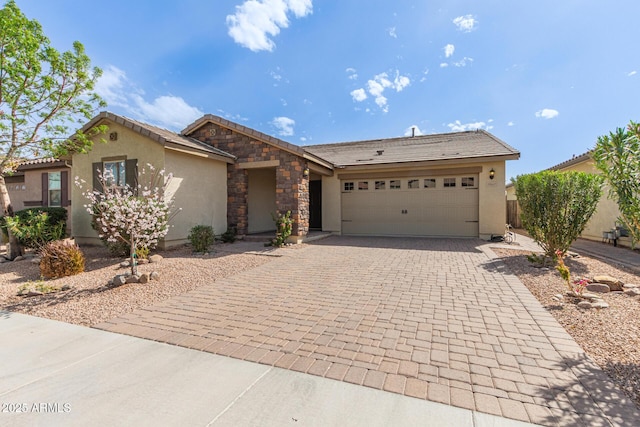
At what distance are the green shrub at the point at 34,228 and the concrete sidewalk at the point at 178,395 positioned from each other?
735 cm

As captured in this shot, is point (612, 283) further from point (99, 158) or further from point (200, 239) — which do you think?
point (99, 158)

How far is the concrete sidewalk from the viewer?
2.01 meters

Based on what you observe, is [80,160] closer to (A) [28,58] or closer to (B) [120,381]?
(A) [28,58]

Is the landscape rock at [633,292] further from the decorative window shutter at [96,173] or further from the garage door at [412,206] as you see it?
the decorative window shutter at [96,173]

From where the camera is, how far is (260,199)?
13.2 meters

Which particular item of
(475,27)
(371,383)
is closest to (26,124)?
(371,383)

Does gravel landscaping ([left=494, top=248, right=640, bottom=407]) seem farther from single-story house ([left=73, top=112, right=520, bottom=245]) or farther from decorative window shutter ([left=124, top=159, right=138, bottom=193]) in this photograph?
decorative window shutter ([left=124, top=159, right=138, bottom=193])

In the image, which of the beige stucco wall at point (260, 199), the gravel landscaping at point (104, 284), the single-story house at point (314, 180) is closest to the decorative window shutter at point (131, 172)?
the single-story house at point (314, 180)

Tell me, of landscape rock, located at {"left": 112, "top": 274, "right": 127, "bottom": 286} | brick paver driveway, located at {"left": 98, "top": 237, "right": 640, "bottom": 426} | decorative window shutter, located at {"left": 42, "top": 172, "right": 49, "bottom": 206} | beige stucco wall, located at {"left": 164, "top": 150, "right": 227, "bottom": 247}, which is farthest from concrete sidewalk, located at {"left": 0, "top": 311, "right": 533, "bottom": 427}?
decorative window shutter, located at {"left": 42, "top": 172, "right": 49, "bottom": 206}

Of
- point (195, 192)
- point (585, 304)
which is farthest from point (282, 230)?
point (585, 304)

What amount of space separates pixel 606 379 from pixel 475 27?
9723 mm

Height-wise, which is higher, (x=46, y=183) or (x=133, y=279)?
(x=46, y=183)

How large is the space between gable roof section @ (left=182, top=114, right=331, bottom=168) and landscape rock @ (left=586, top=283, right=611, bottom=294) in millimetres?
7921

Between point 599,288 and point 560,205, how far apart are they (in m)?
2.54
